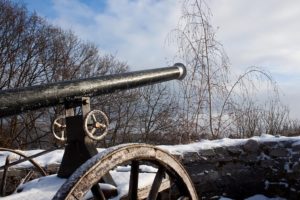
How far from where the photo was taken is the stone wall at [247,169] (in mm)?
6012

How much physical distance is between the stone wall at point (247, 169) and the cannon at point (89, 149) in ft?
8.69

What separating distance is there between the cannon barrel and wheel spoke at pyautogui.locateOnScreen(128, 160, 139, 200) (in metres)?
0.60

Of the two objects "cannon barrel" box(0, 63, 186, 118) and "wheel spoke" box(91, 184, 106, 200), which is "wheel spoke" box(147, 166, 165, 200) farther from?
"cannon barrel" box(0, 63, 186, 118)

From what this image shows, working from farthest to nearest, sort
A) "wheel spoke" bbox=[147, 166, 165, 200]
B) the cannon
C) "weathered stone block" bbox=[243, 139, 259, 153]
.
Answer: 1. "weathered stone block" bbox=[243, 139, 259, 153]
2. "wheel spoke" bbox=[147, 166, 165, 200]
3. the cannon

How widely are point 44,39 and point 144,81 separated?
2108 cm

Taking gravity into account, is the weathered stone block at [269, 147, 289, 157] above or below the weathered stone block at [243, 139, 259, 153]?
below

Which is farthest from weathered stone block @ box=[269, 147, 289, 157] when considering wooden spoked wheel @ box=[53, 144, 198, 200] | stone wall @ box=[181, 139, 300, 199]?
wooden spoked wheel @ box=[53, 144, 198, 200]

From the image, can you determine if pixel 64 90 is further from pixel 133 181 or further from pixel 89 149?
pixel 133 181

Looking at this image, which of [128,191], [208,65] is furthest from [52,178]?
[208,65]

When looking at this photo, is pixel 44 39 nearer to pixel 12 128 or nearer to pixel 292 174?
pixel 12 128

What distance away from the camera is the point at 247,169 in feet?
20.3

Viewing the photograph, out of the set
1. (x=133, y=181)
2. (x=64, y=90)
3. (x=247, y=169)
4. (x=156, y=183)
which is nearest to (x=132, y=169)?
(x=133, y=181)

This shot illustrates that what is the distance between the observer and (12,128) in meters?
21.7

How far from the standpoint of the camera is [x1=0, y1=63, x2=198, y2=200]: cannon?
2.49 m
